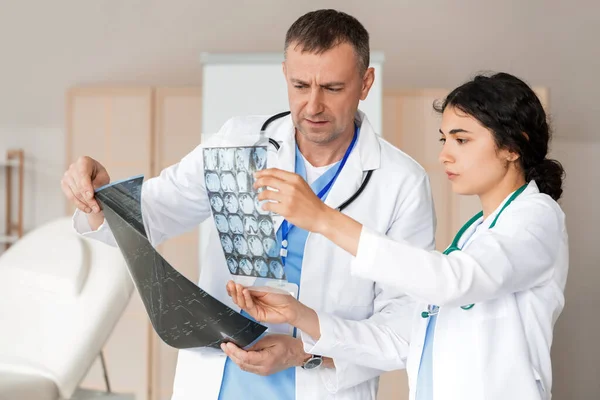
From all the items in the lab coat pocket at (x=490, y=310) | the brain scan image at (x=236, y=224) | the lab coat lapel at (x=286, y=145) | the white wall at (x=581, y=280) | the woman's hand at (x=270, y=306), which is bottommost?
the white wall at (x=581, y=280)

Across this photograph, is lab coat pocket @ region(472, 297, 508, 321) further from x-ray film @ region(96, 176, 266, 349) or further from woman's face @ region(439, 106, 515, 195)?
x-ray film @ region(96, 176, 266, 349)

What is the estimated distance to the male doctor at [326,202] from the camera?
4.44ft

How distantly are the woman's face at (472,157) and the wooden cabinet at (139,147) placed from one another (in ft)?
9.45

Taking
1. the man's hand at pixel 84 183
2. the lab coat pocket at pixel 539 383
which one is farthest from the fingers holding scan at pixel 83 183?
the lab coat pocket at pixel 539 383

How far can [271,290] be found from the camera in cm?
131

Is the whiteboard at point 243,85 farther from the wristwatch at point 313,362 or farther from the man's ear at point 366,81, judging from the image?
the wristwatch at point 313,362

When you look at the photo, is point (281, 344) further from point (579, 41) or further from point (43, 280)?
point (579, 41)

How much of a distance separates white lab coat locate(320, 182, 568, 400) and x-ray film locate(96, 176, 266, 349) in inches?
14.5

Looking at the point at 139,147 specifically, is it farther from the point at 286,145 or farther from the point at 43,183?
the point at 286,145

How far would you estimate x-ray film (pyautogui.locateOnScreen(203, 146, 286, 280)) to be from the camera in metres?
1.22

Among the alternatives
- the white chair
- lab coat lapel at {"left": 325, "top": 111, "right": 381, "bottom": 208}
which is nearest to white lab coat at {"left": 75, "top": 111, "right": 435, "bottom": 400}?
lab coat lapel at {"left": 325, "top": 111, "right": 381, "bottom": 208}

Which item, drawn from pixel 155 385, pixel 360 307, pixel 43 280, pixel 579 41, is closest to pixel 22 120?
pixel 155 385

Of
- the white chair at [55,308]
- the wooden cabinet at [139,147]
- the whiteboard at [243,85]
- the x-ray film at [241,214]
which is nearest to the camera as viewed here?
the x-ray film at [241,214]

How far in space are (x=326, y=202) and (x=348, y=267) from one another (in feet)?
0.45
